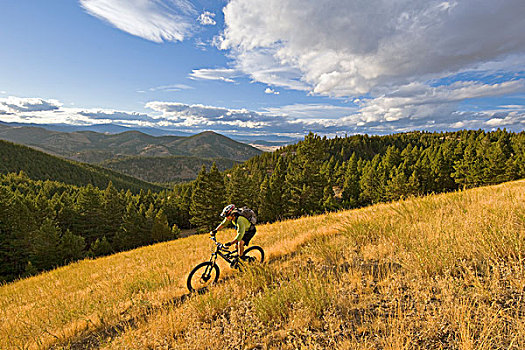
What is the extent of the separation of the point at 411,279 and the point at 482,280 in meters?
0.91

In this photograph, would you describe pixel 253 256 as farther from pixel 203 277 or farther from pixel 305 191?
pixel 305 191

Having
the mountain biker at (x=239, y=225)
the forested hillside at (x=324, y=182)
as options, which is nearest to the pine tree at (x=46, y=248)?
the forested hillside at (x=324, y=182)

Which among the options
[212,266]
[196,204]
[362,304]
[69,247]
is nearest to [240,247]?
[212,266]

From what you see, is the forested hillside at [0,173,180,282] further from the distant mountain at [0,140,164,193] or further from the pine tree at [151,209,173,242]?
the distant mountain at [0,140,164,193]

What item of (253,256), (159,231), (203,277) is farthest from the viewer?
(159,231)

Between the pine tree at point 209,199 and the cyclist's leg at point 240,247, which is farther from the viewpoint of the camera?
the pine tree at point 209,199

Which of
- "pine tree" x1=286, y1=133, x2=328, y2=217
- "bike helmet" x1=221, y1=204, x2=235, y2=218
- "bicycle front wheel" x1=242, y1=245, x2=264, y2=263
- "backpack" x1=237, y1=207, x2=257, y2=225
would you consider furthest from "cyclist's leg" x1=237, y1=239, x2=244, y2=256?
"pine tree" x1=286, y1=133, x2=328, y2=217

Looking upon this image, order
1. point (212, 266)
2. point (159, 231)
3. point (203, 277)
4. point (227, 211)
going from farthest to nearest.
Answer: point (159, 231) → point (227, 211) → point (212, 266) → point (203, 277)

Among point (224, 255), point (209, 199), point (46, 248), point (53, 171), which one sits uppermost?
point (224, 255)

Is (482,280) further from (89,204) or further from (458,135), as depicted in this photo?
(458,135)

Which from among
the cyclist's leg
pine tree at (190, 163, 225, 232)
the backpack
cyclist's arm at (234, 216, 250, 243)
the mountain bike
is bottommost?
pine tree at (190, 163, 225, 232)

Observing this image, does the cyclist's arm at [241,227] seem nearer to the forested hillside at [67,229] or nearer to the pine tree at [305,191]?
the forested hillside at [67,229]

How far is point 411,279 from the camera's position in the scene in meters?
3.83

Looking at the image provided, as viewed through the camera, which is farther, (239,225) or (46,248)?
(46,248)
